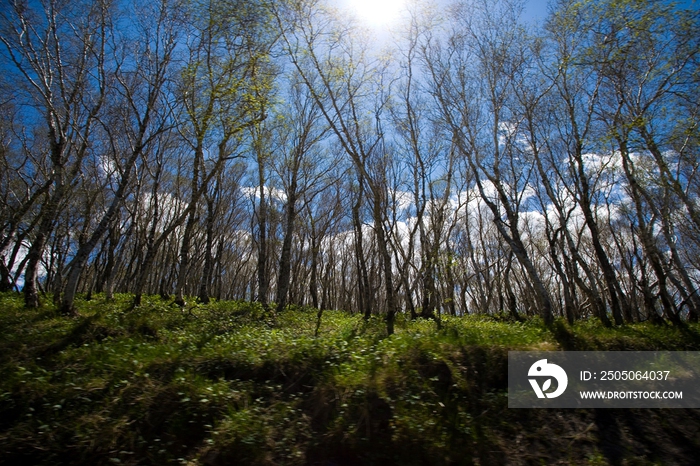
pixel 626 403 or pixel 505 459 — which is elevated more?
pixel 626 403

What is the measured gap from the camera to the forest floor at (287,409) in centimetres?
411

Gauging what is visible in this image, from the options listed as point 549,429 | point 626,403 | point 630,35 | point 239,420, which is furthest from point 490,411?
point 630,35

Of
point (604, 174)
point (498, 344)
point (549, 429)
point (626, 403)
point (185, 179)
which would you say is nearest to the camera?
point (549, 429)

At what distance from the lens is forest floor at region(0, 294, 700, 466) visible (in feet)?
13.5

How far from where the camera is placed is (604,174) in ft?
54.5

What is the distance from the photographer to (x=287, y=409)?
16.0 feet

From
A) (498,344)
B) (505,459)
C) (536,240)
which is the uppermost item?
(536,240)

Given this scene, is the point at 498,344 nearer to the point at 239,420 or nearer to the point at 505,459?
the point at 505,459

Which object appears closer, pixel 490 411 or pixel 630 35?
pixel 490 411

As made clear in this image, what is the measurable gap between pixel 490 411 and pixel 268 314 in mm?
8301

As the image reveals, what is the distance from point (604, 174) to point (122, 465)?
21.0 m

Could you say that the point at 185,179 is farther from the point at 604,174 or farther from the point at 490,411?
the point at 604,174

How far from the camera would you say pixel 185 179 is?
20562 millimetres

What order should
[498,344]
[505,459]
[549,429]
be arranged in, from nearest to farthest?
[505,459] → [549,429] → [498,344]
